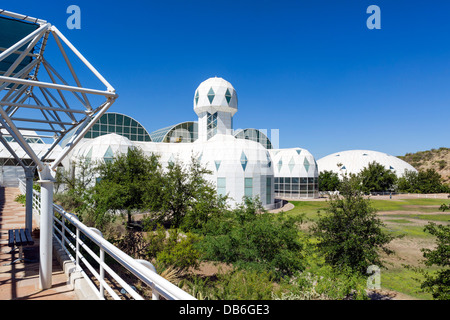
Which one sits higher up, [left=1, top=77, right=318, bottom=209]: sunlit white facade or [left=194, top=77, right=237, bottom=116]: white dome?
[left=194, top=77, right=237, bottom=116]: white dome

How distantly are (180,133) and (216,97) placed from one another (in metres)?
8.05

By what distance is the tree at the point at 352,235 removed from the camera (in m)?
8.69

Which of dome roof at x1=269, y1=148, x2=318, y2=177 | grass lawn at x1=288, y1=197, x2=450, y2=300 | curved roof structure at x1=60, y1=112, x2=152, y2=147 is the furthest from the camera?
dome roof at x1=269, y1=148, x2=318, y2=177

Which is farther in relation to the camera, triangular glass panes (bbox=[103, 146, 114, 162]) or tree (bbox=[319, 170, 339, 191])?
tree (bbox=[319, 170, 339, 191])

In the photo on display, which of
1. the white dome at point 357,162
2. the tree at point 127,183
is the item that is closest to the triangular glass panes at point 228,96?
the tree at point 127,183

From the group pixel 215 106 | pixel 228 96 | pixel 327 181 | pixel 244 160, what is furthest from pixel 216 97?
pixel 327 181

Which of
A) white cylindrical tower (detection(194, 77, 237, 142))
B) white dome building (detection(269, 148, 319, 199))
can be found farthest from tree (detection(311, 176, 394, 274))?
white dome building (detection(269, 148, 319, 199))

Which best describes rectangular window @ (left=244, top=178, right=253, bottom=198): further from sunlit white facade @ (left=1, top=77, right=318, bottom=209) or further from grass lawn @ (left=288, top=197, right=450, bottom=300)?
grass lawn @ (left=288, top=197, right=450, bottom=300)

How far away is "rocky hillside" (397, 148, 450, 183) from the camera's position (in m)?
74.4

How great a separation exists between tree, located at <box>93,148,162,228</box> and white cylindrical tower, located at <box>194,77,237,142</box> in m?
18.8

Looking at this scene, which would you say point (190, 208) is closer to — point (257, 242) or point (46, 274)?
point (257, 242)

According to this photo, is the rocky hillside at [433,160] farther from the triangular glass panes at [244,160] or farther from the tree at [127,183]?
the tree at [127,183]

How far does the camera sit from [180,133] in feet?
131
